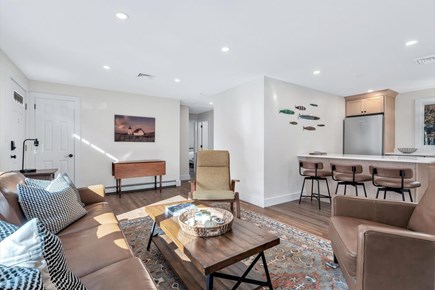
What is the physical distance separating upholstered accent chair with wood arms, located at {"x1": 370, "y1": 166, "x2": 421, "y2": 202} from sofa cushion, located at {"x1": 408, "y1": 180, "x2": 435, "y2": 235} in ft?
4.29

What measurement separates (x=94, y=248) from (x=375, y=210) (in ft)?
7.48

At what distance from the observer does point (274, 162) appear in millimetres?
3975

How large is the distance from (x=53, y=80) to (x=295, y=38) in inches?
175

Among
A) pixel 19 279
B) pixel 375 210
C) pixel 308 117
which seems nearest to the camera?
pixel 19 279

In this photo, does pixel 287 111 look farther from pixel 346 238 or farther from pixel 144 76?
pixel 346 238

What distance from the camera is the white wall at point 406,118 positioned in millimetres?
4945

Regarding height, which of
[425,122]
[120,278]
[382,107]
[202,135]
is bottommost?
[120,278]

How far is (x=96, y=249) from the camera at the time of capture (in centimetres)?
141

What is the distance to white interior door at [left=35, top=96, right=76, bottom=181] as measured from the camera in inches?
164

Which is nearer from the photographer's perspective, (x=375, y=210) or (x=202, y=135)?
(x=375, y=210)

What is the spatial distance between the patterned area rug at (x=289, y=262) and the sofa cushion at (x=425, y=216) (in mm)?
714

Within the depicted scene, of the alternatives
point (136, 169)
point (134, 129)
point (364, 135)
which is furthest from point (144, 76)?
point (364, 135)

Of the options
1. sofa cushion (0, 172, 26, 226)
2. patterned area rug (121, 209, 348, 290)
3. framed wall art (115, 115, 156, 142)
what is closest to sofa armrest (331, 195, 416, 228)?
patterned area rug (121, 209, 348, 290)

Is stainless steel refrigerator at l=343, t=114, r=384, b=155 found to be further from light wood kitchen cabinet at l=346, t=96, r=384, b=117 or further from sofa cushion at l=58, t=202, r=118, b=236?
sofa cushion at l=58, t=202, r=118, b=236
